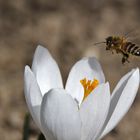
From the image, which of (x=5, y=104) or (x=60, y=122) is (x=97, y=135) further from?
(x=5, y=104)

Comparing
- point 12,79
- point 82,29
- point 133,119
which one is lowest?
point 133,119

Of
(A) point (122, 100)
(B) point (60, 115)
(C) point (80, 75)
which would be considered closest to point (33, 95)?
(B) point (60, 115)

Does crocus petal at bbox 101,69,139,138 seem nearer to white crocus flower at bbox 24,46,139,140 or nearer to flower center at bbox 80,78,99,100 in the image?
white crocus flower at bbox 24,46,139,140

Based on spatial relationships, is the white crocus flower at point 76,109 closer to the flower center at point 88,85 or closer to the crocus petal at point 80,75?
the flower center at point 88,85

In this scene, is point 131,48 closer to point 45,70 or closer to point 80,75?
point 80,75

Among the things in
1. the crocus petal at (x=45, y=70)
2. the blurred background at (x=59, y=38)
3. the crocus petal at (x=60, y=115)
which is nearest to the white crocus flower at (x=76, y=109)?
the crocus petal at (x=60, y=115)

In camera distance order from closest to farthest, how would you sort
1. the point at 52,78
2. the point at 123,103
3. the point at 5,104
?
the point at 123,103 → the point at 52,78 → the point at 5,104

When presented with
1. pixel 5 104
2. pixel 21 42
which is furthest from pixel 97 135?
pixel 21 42
